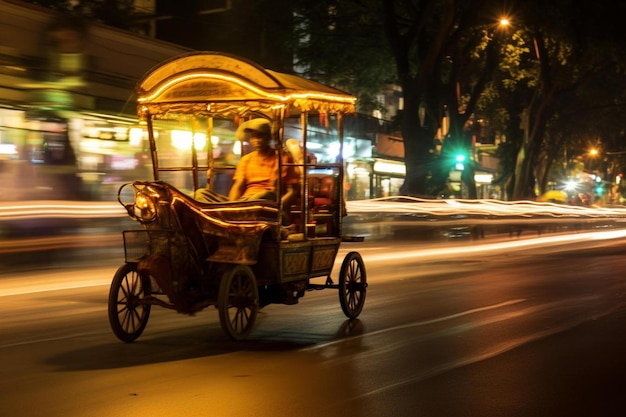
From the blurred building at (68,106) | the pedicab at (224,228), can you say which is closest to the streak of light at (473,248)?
the blurred building at (68,106)

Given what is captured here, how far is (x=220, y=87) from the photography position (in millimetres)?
9117

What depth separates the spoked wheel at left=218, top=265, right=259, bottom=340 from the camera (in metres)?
8.42

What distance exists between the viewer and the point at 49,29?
19156 mm

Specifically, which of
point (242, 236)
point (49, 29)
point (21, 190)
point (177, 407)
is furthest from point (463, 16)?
point (177, 407)

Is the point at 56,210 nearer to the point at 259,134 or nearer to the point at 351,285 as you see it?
the point at 351,285

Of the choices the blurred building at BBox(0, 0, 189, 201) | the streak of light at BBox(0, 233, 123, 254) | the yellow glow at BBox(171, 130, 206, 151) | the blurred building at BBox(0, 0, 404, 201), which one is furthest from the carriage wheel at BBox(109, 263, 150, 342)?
the streak of light at BBox(0, 233, 123, 254)

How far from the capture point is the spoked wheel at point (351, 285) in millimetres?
10482

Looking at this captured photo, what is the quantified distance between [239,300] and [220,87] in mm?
2252

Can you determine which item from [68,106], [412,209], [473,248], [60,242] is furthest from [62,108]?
[412,209]

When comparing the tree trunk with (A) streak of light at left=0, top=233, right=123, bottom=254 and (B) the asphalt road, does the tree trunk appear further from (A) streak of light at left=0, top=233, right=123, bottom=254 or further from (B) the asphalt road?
(B) the asphalt road

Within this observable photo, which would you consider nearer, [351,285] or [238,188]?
[238,188]

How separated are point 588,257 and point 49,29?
13654 mm

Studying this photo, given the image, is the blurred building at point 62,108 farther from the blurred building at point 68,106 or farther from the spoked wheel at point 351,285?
the spoked wheel at point 351,285

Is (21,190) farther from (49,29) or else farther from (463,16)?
(463,16)
